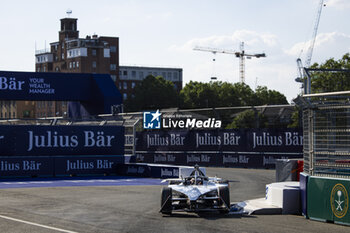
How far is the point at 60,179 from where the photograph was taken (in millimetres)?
26875

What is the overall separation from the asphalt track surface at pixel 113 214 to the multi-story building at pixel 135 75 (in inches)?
5035

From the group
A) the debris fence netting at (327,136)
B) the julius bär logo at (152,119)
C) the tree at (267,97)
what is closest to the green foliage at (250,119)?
the julius bär logo at (152,119)

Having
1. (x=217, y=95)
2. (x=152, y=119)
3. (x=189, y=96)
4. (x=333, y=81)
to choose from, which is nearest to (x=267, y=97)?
(x=217, y=95)

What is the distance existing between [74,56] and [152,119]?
339ft

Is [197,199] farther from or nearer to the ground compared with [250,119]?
nearer to the ground

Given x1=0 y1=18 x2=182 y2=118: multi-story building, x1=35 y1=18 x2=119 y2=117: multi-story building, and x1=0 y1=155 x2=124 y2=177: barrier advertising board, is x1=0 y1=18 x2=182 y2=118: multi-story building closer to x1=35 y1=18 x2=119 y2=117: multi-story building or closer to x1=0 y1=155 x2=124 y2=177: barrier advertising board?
x1=35 y1=18 x2=119 y2=117: multi-story building

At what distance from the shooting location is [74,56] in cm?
13850

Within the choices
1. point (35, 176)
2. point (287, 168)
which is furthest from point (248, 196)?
point (35, 176)

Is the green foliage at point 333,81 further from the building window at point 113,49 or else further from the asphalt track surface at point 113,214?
the building window at point 113,49

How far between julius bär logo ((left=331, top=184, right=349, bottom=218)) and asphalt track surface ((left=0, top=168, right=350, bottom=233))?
0.35 m

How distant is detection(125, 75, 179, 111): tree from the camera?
377ft

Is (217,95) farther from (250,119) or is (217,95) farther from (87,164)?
(87,164)

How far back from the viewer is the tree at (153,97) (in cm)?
11494

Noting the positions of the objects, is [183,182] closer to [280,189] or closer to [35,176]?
[280,189]
